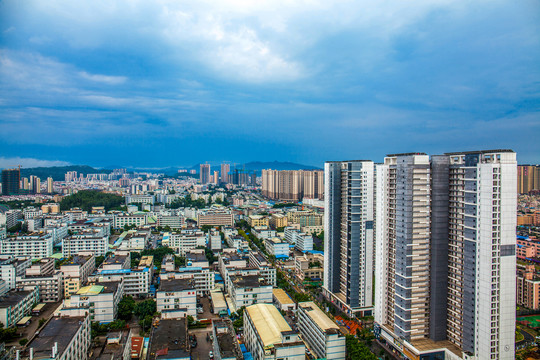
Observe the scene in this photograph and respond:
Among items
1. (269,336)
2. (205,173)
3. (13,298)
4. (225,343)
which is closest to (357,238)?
(269,336)

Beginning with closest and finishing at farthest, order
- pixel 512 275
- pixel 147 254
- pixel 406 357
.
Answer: pixel 512 275 → pixel 406 357 → pixel 147 254

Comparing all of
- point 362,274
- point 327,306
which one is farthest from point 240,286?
point 362,274

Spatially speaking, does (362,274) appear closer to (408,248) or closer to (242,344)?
(408,248)

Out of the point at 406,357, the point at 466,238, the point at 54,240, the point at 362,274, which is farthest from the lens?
the point at 54,240

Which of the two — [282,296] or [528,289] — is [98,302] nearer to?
[282,296]

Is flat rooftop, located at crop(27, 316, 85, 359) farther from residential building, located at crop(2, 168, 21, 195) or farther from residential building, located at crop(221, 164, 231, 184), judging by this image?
residential building, located at crop(221, 164, 231, 184)

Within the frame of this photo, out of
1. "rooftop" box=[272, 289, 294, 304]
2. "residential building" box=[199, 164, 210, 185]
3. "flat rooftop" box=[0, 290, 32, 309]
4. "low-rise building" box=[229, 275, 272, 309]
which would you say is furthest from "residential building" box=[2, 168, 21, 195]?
"rooftop" box=[272, 289, 294, 304]

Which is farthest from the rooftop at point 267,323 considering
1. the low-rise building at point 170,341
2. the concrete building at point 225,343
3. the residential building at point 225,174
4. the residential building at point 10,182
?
the residential building at point 225,174
